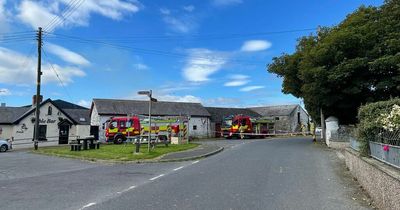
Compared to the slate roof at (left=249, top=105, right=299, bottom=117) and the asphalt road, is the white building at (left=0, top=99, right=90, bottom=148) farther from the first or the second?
the slate roof at (left=249, top=105, right=299, bottom=117)

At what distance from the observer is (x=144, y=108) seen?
58812mm

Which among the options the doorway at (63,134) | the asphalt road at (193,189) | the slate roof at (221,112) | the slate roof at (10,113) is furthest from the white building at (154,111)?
the asphalt road at (193,189)

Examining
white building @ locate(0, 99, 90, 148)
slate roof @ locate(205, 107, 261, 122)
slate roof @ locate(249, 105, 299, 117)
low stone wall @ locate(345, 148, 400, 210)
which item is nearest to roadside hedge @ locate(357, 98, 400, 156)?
low stone wall @ locate(345, 148, 400, 210)

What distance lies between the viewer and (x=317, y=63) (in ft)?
95.2

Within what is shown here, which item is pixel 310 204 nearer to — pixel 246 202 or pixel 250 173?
pixel 246 202

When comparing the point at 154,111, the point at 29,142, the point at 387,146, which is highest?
the point at 154,111

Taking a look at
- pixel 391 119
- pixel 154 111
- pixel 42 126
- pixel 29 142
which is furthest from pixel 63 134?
pixel 391 119

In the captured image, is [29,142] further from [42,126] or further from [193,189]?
[193,189]

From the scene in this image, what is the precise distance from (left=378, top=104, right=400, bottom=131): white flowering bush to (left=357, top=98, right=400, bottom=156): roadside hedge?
182mm

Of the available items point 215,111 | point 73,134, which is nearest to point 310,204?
point 73,134

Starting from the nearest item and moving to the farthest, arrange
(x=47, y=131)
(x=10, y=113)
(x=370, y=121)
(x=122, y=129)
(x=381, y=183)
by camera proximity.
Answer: (x=381, y=183)
(x=370, y=121)
(x=122, y=129)
(x=10, y=113)
(x=47, y=131)

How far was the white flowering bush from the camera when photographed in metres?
8.88

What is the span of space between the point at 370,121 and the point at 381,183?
302cm

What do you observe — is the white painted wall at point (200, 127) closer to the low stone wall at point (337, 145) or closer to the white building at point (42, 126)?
the white building at point (42, 126)
